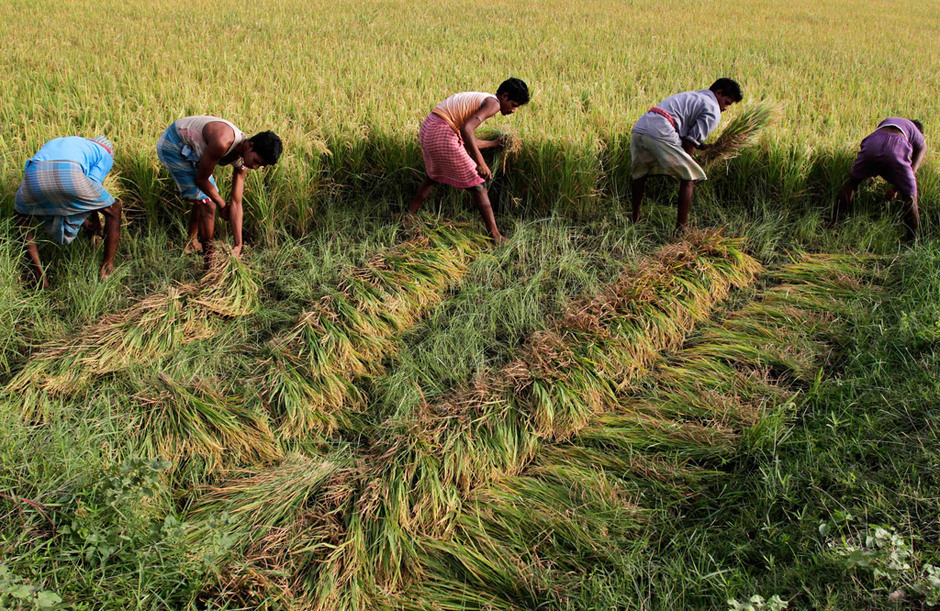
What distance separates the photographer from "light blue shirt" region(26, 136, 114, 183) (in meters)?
2.99

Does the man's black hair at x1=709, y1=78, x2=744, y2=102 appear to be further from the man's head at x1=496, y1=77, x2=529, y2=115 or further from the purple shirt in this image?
the man's head at x1=496, y1=77, x2=529, y2=115

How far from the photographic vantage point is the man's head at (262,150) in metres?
3.08

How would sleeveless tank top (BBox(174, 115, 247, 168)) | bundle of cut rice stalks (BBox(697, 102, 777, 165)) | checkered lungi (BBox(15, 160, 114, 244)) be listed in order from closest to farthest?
checkered lungi (BBox(15, 160, 114, 244))
sleeveless tank top (BBox(174, 115, 247, 168))
bundle of cut rice stalks (BBox(697, 102, 777, 165))

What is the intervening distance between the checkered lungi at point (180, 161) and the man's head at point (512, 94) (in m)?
1.65

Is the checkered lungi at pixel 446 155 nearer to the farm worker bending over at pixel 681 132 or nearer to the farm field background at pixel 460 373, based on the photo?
the farm field background at pixel 460 373

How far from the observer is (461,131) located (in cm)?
359

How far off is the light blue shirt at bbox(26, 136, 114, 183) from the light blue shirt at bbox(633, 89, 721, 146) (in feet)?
9.64

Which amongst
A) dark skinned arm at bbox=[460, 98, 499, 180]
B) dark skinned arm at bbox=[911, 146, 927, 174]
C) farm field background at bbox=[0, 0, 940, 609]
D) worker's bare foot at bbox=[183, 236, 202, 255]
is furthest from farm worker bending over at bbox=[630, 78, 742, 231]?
worker's bare foot at bbox=[183, 236, 202, 255]

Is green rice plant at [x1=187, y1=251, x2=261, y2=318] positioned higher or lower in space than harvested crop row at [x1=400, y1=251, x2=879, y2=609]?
higher

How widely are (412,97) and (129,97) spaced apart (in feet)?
6.29

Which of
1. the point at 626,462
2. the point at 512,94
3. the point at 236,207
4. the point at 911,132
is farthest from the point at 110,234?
the point at 911,132

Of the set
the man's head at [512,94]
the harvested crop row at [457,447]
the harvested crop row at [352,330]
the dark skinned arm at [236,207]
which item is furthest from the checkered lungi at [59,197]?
the man's head at [512,94]

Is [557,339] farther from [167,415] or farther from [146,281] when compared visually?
[146,281]

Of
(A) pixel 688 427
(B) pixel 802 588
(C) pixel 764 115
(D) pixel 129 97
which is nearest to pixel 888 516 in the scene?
(B) pixel 802 588
